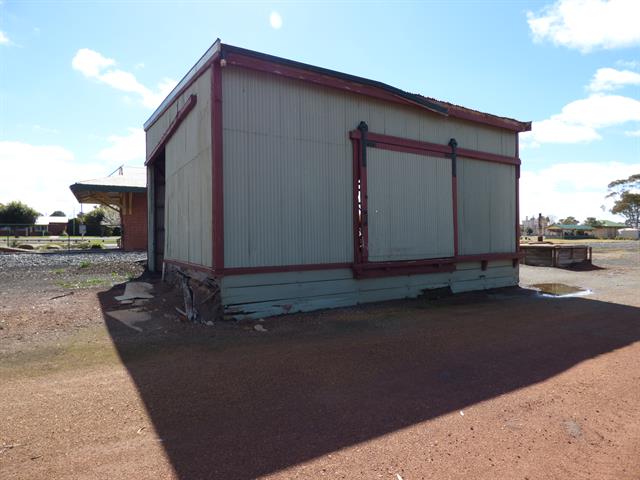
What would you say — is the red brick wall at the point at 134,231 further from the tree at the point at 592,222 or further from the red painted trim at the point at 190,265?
the tree at the point at 592,222

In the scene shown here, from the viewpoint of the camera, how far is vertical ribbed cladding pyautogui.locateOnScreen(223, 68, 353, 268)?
7.33 m

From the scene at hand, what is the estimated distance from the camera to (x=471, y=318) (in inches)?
303

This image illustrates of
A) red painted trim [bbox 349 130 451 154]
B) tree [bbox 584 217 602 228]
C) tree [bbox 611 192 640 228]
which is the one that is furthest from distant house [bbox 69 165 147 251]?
tree [bbox 584 217 602 228]

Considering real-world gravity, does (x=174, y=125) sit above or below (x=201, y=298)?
above

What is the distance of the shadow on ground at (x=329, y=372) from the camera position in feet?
10.3

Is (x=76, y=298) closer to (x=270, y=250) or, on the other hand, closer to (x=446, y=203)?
(x=270, y=250)

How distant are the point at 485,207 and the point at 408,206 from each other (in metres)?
3.02

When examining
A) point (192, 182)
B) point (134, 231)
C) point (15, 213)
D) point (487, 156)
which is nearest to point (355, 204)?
point (192, 182)

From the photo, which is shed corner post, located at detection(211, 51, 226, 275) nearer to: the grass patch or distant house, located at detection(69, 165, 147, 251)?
the grass patch

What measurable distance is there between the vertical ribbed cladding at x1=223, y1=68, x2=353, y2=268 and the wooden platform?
40.6 ft

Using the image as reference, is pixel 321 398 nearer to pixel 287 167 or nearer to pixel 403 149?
pixel 287 167

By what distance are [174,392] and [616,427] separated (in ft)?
13.0

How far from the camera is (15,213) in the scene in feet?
206

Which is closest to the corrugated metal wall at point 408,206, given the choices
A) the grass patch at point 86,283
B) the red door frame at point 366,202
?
the red door frame at point 366,202
